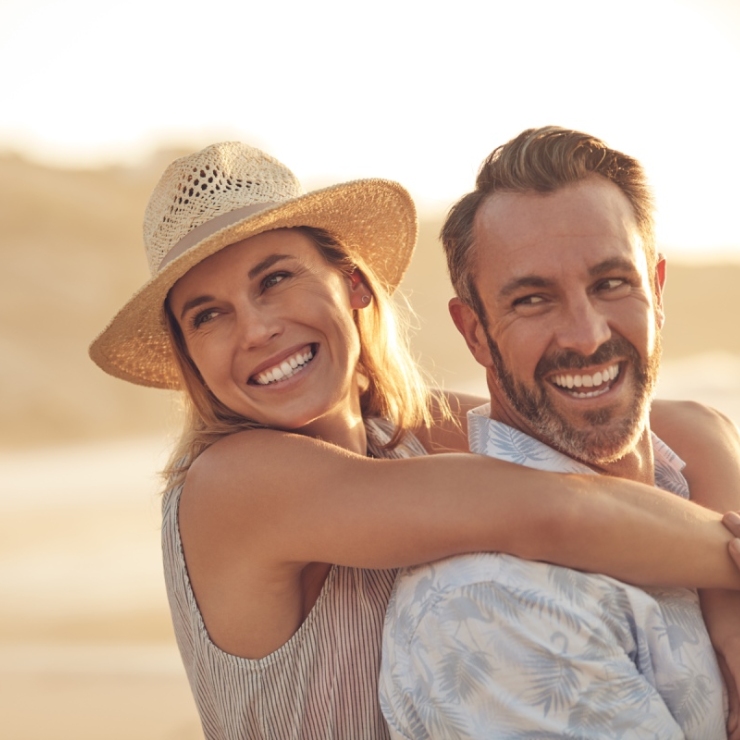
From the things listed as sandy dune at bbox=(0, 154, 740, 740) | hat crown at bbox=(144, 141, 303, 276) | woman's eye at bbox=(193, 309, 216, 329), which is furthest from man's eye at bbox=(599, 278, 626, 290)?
sandy dune at bbox=(0, 154, 740, 740)

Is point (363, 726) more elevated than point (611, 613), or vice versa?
point (611, 613)

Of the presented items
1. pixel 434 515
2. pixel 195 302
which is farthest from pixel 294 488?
pixel 195 302

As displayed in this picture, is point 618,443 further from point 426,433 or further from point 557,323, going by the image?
point 426,433

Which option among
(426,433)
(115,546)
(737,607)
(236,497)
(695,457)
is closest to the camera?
(737,607)

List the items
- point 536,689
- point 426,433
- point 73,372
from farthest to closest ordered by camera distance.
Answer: point 73,372 → point 426,433 → point 536,689

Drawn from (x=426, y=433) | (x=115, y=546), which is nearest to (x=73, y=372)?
(x=115, y=546)

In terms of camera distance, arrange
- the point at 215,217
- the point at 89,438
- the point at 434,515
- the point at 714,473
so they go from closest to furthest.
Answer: the point at 434,515 → the point at 215,217 → the point at 714,473 → the point at 89,438

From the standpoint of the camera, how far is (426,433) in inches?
163

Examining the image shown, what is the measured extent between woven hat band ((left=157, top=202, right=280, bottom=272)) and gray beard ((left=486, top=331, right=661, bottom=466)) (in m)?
0.87

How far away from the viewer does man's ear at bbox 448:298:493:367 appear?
10.4 feet

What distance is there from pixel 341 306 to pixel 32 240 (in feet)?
68.0

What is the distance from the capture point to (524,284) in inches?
117

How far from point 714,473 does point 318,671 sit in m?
1.31

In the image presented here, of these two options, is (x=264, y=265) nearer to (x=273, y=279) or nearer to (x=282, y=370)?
(x=273, y=279)
